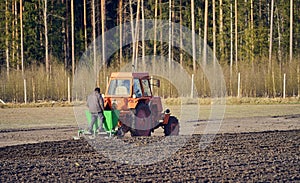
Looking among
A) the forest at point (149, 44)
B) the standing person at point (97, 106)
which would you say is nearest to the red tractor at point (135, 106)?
the standing person at point (97, 106)

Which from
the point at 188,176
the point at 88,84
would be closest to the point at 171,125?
the point at 188,176

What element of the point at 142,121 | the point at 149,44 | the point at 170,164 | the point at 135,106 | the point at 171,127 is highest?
the point at 149,44

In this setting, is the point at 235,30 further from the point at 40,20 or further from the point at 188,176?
the point at 188,176

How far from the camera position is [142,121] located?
2034 centimetres

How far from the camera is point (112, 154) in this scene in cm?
1731

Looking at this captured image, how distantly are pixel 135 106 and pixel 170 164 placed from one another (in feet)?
15.9

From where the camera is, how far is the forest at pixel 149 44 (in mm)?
44000

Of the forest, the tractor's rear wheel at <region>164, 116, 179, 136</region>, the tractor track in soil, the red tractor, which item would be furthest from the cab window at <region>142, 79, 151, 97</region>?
the forest

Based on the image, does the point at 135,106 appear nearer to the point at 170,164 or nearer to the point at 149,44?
the point at 170,164

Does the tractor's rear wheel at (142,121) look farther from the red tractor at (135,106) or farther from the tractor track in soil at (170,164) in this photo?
the tractor track in soil at (170,164)

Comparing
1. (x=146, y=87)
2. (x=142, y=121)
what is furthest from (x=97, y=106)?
(x=146, y=87)

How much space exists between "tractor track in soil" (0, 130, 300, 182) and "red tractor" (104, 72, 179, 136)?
0.57 m

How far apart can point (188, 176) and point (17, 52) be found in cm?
4272

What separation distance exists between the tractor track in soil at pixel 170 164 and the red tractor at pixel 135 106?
0.57 m
